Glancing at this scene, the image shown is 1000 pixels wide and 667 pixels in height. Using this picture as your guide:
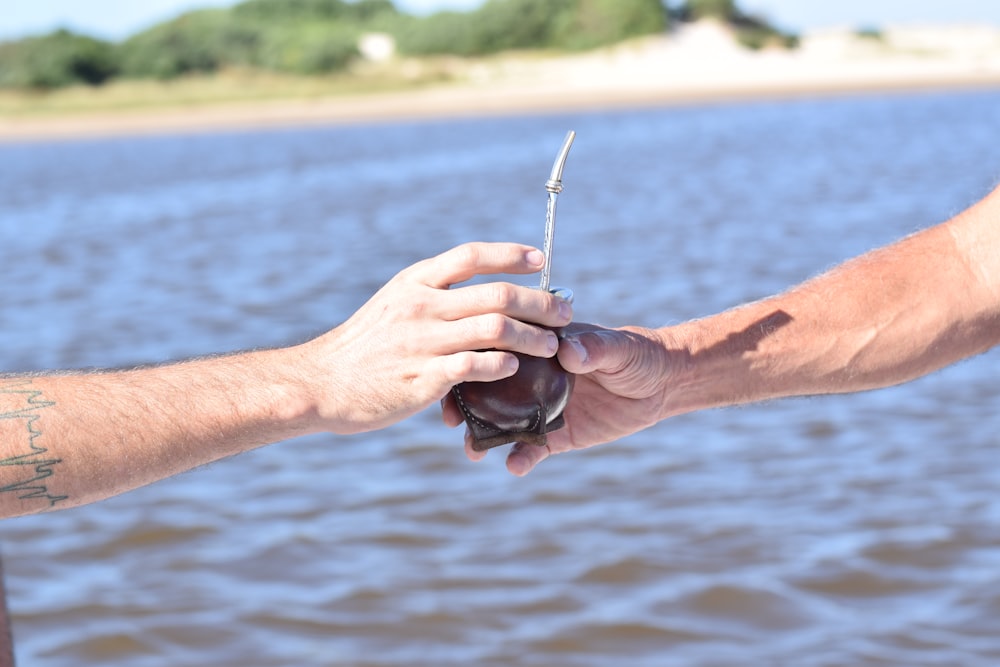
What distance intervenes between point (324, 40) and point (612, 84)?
14690 mm

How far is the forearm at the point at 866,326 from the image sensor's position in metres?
2.51

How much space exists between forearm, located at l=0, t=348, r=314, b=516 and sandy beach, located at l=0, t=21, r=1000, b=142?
1300 inches

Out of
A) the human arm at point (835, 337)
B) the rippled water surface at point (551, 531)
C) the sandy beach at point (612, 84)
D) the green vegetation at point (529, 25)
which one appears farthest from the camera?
the green vegetation at point (529, 25)

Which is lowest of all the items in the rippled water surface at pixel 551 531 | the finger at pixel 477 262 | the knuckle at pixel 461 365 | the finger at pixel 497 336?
the rippled water surface at pixel 551 531

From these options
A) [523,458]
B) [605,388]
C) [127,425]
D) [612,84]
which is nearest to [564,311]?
[523,458]

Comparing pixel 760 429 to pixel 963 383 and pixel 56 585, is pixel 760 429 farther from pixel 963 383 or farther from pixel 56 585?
pixel 56 585

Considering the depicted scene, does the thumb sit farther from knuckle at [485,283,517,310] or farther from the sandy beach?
the sandy beach

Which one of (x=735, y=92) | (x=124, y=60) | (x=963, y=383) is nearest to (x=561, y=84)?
(x=735, y=92)

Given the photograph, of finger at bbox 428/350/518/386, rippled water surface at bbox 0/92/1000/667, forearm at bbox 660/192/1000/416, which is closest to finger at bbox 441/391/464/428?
finger at bbox 428/350/518/386

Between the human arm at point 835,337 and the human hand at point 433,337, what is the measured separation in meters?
0.48

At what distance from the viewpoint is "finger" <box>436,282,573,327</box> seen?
1896 millimetres

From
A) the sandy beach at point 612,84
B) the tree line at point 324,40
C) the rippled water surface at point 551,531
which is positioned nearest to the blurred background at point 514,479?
the rippled water surface at point 551,531

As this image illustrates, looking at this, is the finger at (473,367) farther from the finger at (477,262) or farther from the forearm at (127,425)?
the forearm at (127,425)

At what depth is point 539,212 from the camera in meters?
13.5
